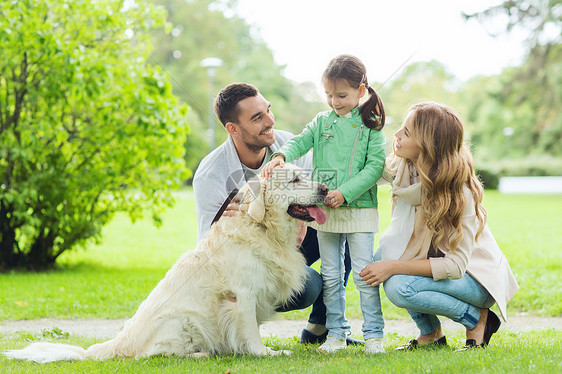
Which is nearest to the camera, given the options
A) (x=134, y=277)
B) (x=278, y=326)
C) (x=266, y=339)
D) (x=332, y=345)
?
(x=332, y=345)

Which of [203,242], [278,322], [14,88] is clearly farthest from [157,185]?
[203,242]

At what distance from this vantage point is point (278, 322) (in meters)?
5.79

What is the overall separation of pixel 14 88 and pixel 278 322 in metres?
5.46

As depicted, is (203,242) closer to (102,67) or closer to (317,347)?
(317,347)

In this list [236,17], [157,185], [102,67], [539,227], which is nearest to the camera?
[102,67]

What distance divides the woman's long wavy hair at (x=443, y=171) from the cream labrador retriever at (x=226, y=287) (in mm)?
761

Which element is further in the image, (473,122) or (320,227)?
(473,122)

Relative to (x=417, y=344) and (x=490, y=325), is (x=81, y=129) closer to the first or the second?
(x=417, y=344)

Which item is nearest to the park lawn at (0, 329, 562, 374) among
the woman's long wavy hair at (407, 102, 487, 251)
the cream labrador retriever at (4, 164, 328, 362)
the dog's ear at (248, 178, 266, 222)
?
the cream labrador retriever at (4, 164, 328, 362)

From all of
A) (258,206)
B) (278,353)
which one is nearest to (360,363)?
(278,353)

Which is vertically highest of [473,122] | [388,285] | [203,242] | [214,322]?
[473,122]

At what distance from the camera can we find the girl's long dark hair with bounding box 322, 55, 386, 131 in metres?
3.79

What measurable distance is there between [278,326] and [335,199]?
7.81ft

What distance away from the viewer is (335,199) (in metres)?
3.73
